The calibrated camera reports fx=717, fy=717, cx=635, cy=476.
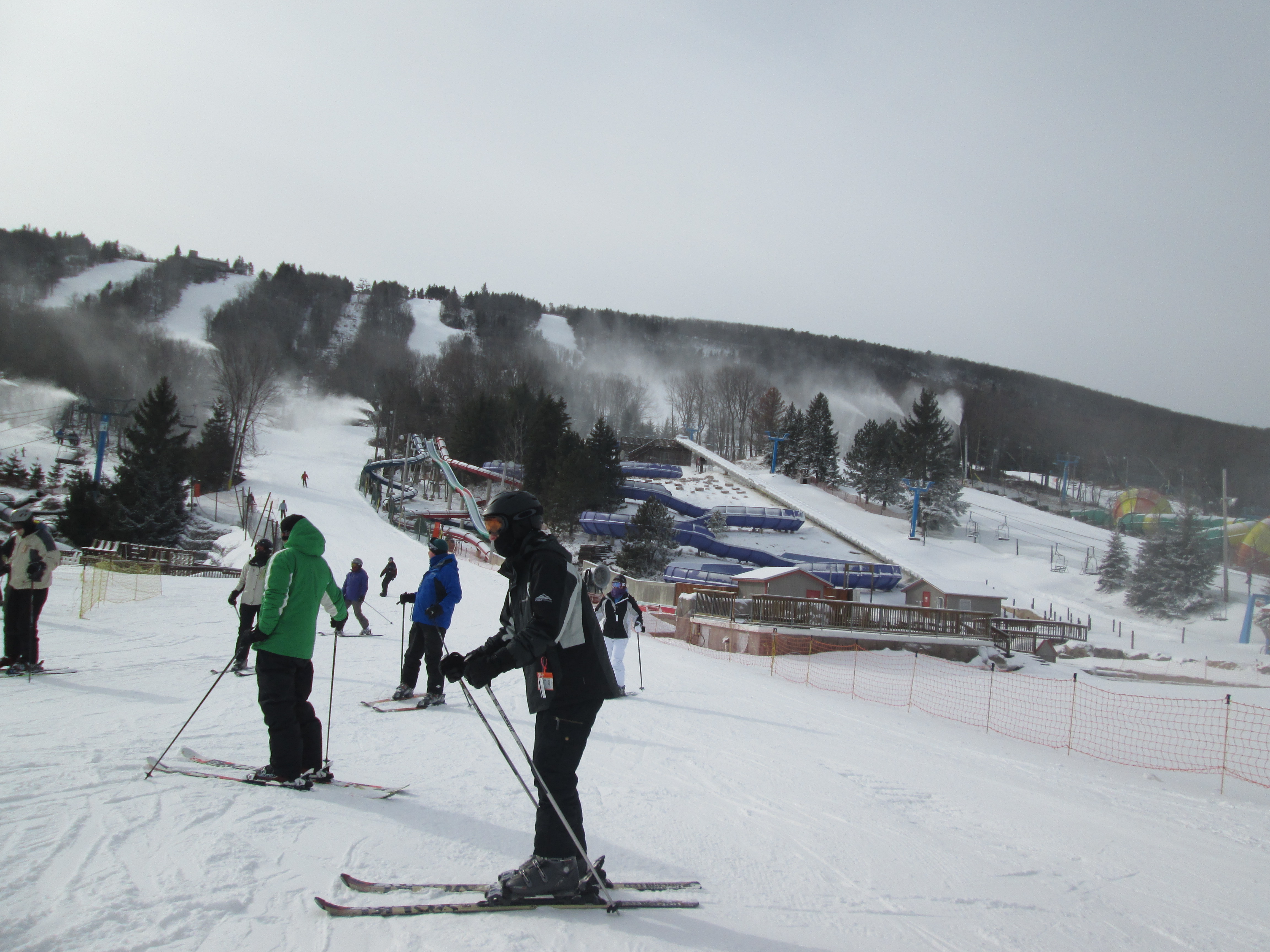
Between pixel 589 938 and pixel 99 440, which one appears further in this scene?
pixel 99 440

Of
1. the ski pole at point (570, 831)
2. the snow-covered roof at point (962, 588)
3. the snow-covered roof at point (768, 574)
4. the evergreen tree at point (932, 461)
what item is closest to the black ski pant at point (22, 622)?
the ski pole at point (570, 831)

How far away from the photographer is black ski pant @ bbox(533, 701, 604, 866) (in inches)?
124

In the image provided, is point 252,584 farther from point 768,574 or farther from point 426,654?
point 768,574

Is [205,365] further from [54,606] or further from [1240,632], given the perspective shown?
[1240,632]

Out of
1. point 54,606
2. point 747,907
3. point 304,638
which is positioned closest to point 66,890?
point 304,638

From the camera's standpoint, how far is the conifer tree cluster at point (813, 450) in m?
70.8

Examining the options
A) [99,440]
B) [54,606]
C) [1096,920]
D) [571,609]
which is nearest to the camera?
[571,609]

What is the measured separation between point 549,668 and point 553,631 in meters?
0.18

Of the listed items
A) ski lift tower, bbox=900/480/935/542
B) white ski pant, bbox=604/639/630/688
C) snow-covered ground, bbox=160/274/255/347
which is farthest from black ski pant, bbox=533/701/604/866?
snow-covered ground, bbox=160/274/255/347

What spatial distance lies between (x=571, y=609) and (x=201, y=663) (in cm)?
783

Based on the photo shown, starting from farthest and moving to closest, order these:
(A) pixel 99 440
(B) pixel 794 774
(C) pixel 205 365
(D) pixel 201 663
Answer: (C) pixel 205 365 → (A) pixel 99 440 → (D) pixel 201 663 → (B) pixel 794 774

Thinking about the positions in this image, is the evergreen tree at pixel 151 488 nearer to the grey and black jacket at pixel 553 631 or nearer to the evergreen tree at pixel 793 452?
the grey and black jacket at pixel 553 631

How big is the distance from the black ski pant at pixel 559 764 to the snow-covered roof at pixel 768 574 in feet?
75.6

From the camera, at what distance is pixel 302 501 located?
1619 inches
